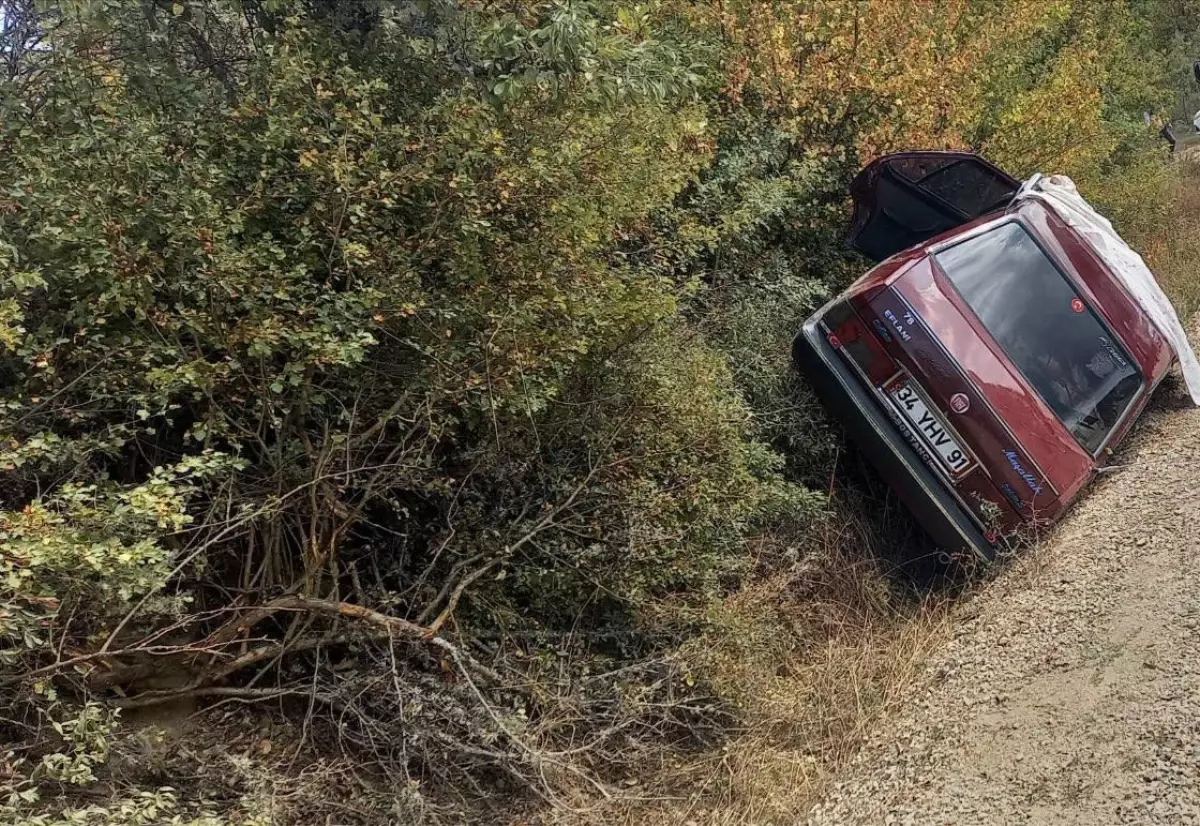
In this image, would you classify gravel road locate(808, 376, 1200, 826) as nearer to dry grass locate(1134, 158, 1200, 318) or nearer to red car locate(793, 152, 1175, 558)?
red car locate(793, 152, 1175, 558)

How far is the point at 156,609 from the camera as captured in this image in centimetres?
275

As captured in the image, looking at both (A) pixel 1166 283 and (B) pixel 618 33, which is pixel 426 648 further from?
(A) pixel 1166 283

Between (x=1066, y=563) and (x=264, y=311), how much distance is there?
4.03m

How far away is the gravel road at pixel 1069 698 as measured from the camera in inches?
108

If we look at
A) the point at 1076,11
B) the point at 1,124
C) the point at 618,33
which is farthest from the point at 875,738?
the point at 1076,11

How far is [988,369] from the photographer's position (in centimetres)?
457

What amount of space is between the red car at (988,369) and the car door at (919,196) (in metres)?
0.77

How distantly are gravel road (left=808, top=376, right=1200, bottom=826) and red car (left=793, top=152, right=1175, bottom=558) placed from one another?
39cm

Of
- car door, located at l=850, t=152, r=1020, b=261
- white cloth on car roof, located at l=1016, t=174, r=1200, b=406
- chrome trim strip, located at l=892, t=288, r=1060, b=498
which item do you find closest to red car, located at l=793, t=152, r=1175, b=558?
chrome trim strip, located at l=892, t=288, r=1060, b=498

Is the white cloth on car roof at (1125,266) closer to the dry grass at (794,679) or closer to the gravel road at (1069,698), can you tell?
the gravel road at (1069,698)

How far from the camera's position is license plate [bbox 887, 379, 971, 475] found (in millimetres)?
4594

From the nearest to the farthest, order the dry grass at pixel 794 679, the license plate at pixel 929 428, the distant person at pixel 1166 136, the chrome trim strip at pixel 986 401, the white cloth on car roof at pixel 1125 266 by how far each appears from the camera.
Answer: the dry grass at pixel 794 679, the chrome trim strip at pixel 986 401, the license plate at pixel 929 428, the white cloth on car roof at pixel 1125 266, the distant person at pixel 1166 136

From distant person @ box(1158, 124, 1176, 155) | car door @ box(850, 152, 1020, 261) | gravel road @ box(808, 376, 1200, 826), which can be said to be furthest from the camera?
distant person @ box(1158, 124, 1176, 155)

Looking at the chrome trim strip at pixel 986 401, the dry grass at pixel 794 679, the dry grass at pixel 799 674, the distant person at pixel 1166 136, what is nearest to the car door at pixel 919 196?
the chrome trim strip at pixel 986 401
